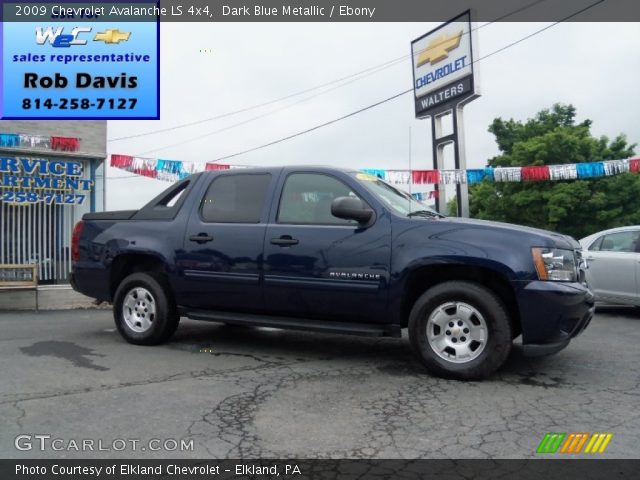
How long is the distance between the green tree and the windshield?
24.8 meters

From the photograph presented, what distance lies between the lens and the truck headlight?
4.38 m

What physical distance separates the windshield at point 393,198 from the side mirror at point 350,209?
299 millimetres

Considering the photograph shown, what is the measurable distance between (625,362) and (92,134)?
1072 centimetres

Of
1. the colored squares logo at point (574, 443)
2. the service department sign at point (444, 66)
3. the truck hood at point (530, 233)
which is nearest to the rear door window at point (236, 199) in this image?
the truck hood at point (530, 233)

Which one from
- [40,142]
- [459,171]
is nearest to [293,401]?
[40,142]

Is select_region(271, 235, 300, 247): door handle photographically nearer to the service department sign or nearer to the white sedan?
the white sedan

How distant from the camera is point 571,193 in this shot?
2800 cm

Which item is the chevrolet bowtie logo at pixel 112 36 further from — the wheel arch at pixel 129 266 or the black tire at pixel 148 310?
the black tire at pixel 148 310

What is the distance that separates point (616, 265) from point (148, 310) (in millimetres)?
6722

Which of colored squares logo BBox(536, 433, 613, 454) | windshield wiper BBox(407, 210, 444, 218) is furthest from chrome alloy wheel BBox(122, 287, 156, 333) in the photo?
colored squares logo BBox(536, 433, 613, 454)

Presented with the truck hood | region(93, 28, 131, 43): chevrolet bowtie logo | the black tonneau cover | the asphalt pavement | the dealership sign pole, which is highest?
the dealership sign pole

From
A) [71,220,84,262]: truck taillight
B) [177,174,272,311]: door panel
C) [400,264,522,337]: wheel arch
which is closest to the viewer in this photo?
[400,264,522,337]: wheel arch
